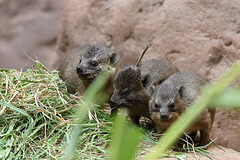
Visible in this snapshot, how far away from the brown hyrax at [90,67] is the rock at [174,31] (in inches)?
53.6

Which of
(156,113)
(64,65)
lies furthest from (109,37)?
(156,113)

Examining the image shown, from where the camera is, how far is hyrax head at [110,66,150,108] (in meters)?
4.82

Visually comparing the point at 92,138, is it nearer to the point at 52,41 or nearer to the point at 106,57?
the point at 106,57

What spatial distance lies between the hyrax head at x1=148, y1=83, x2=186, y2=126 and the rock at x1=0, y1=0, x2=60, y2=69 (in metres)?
4.55

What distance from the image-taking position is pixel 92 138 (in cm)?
413

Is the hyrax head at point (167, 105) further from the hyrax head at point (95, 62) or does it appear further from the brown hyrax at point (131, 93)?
the hyrax head at point (95, 62)

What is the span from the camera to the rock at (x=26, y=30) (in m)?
8.52

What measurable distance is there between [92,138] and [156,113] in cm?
89

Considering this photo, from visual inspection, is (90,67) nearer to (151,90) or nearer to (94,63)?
(94,63)

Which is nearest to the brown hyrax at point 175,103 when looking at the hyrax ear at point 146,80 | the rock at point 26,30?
the hyrax ear at point 146,80

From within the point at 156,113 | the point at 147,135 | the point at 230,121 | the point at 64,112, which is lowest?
the point at 230,121

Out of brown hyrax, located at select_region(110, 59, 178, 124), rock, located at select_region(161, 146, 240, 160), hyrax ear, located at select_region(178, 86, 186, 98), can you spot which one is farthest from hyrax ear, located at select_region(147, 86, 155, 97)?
rock, located at select_region(161, 146, 240, 160)

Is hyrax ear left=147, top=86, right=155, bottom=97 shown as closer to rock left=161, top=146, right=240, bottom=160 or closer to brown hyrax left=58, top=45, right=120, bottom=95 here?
brown hyrax left=58, top=45, right=120, bottom=95

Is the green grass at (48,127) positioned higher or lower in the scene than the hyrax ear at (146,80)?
higher
